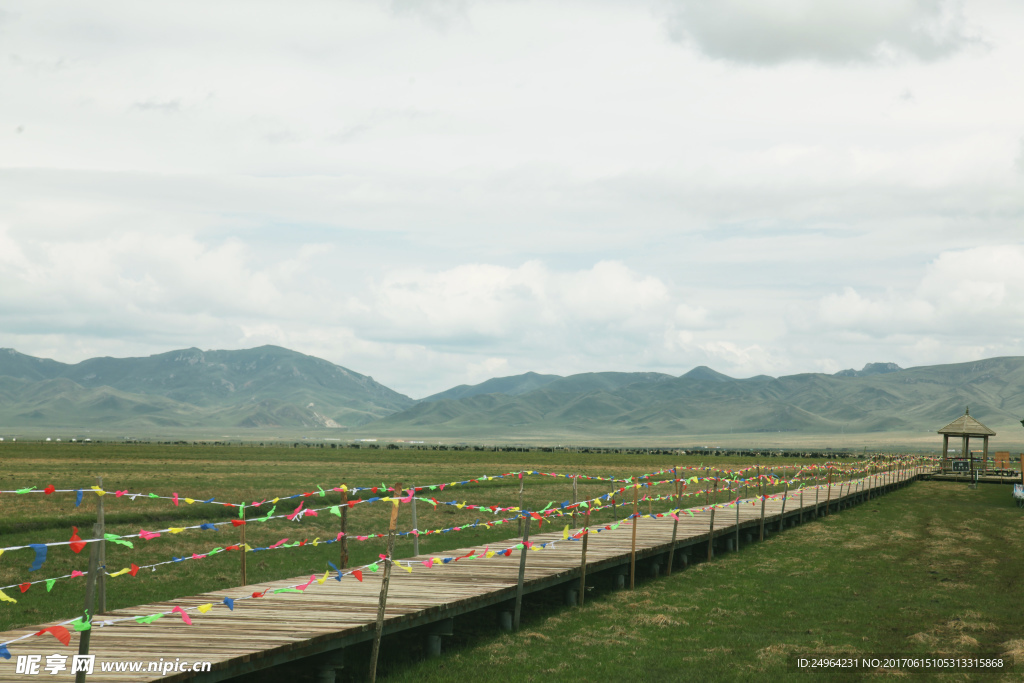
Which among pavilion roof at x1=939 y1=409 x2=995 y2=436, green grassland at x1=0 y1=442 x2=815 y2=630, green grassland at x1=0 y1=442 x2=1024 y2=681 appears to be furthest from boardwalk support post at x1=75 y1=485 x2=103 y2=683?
pavilion roof at x1=939 y1=409 x2=995 y2=436

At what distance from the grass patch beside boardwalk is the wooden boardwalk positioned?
2.48 ft

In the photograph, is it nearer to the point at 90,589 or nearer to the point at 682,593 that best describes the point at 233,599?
the point at 90,589

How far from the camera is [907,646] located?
13508 mm

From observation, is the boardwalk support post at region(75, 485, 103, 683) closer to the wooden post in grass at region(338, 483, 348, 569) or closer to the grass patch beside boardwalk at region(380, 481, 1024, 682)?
the grass patch beside boardwalk at region(380, 481, 1024, 682)

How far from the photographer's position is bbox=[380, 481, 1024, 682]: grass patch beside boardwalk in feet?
41.3

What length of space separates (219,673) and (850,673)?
847cm

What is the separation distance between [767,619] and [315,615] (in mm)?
8322

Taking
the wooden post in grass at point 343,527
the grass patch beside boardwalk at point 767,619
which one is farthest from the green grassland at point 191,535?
the grass patch beside boardwalk at point 767,619

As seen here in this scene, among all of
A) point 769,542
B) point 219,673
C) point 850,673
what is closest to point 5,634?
point 219,673

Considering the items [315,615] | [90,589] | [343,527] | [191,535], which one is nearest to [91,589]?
[90,589]

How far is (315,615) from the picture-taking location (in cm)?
1195

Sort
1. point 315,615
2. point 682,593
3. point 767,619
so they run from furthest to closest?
point 682,593 → point 767,619 → point 315,615

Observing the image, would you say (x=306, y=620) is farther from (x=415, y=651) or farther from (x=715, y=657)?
(x=715, y=657)

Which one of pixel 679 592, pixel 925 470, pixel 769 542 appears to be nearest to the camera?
pixel 679 592
